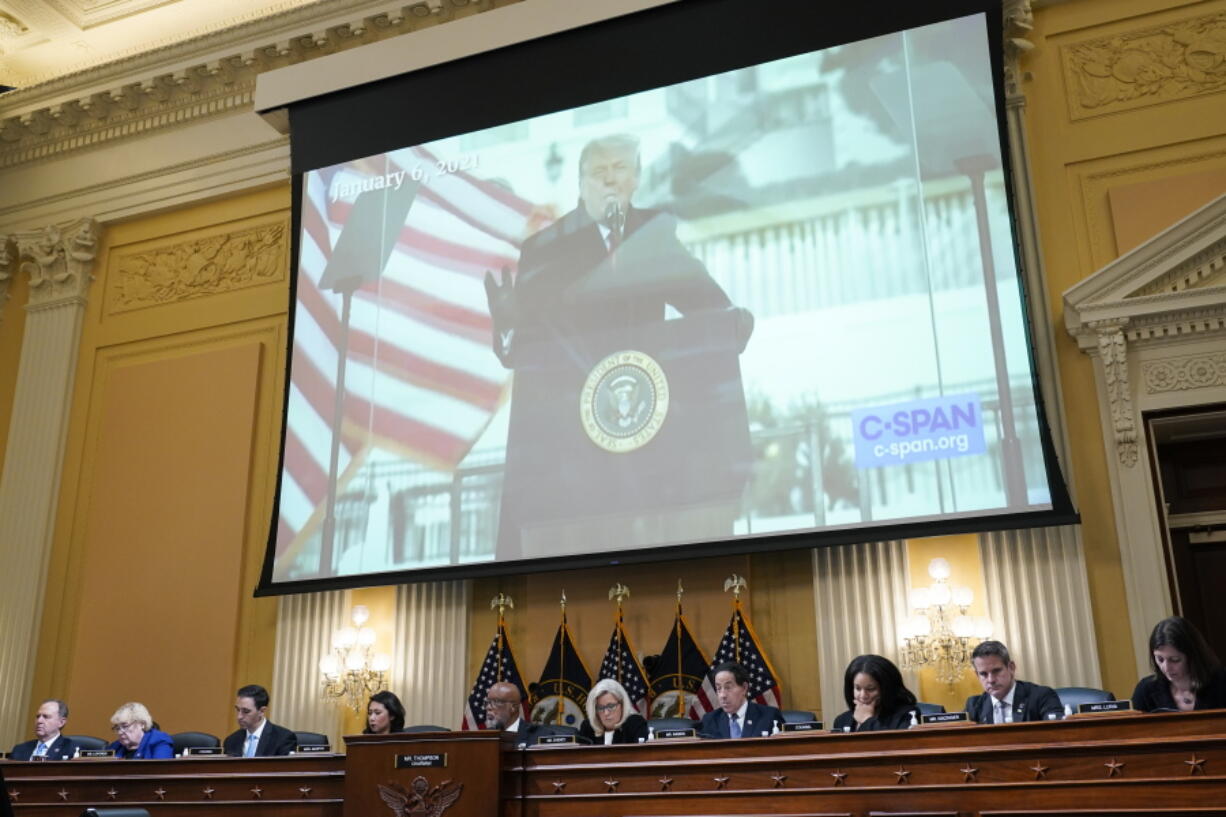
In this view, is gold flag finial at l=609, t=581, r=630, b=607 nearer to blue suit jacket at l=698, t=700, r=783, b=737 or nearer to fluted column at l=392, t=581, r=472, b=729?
fluted column at l=392, t=581, r=472, b=729

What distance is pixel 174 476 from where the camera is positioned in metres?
9.48

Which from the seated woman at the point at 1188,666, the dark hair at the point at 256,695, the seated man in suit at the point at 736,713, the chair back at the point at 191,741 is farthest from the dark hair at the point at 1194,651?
the chair back at the point at 191,741

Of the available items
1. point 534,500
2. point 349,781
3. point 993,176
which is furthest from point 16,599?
point 993,176

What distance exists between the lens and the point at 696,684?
722cm

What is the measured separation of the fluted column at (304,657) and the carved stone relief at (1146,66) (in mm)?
Answer: 5891

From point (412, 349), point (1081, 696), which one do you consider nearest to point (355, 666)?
point (412, 349)

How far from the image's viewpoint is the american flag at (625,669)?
287 inches

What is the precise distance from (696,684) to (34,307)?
6925mm

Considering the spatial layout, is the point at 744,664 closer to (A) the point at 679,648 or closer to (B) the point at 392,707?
(A) the point at 679,648

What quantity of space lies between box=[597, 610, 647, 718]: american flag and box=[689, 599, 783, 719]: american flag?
1.09 ft

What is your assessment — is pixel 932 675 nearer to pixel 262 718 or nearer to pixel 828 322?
pixel 828 322

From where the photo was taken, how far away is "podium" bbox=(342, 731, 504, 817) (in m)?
5.00

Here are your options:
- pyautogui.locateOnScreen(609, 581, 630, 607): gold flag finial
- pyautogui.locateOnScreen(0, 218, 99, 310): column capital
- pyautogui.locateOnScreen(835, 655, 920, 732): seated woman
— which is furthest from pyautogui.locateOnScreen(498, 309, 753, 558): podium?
pyautogui.locateOnScreen(0, 218, 99, 310): column capital

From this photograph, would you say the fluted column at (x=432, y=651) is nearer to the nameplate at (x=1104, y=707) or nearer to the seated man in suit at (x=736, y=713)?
the seated man in suit at (x=736, y=713)
